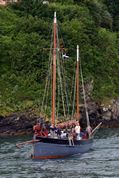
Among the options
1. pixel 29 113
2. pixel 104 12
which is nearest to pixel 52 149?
pixel 29 113

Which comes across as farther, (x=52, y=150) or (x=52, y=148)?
(x=52, y=150)

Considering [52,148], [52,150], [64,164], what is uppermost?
[52,148]

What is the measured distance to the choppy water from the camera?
4729 cm

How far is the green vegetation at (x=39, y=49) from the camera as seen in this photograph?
8312 centimetres

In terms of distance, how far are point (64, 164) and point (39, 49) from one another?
38.4 metres

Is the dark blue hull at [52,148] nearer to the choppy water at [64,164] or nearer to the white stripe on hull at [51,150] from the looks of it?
the white stripe on hull at [51,150]

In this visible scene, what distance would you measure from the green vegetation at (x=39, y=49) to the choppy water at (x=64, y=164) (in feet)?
63.7

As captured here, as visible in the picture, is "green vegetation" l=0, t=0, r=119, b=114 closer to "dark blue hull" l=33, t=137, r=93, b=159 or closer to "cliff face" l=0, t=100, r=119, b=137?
"cliff face" l=0, t=100, r=119, b=137

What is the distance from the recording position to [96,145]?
209 feet

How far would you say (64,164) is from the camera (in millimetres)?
51812

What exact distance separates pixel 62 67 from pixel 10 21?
22.7m

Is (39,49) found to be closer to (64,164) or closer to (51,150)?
(51,150)

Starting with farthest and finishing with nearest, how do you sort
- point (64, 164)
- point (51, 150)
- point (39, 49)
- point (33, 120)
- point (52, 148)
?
point (39, 49) < point (33, 120) < point (51, 150) < point (52, 148) < point (64, 164)

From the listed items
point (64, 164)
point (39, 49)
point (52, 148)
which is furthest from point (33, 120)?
point (64, 164)
